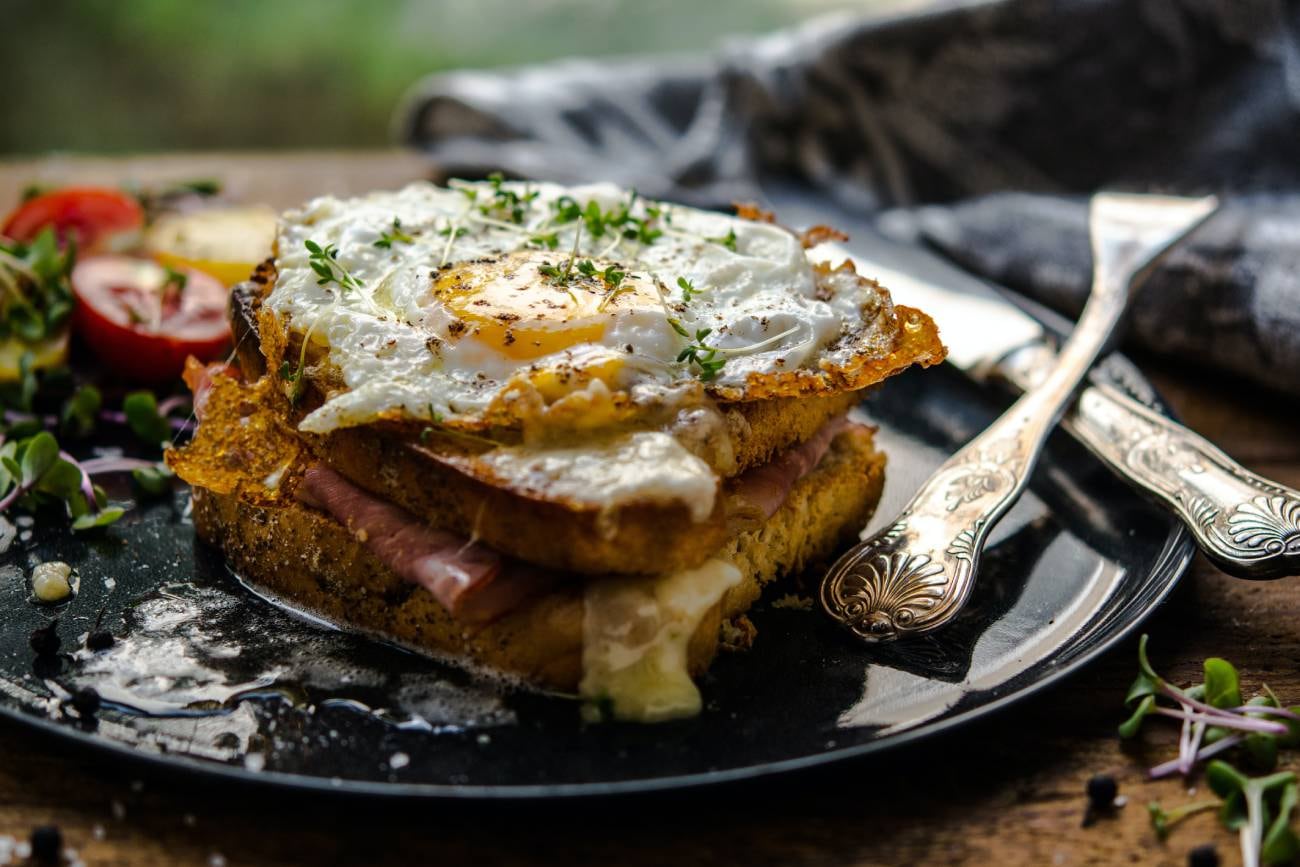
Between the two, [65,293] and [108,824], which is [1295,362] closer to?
[108,824]

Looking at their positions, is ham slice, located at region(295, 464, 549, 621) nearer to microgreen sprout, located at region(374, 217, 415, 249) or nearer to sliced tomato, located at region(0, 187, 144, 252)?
microgreen sprout, located at region(374, 217, 415, 249)

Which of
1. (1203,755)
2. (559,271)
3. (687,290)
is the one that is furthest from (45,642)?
(1203,755)

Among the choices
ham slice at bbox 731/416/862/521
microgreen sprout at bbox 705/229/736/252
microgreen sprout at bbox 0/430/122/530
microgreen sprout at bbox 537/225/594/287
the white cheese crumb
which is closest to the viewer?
the white cheese crumb

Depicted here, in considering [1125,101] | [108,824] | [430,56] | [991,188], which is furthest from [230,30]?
[108,824]


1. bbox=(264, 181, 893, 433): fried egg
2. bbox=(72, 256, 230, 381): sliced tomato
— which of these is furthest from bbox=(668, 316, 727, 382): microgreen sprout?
bbox=(72, 256, 230, 381): sliced tomato

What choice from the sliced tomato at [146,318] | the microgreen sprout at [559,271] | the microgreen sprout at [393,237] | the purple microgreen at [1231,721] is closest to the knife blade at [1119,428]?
the purple microgreen at [1231,721]

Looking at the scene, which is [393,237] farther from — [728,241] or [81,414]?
[81,414]
